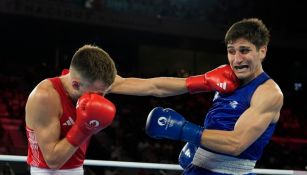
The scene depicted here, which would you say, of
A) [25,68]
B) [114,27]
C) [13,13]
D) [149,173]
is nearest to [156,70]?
[114,27]

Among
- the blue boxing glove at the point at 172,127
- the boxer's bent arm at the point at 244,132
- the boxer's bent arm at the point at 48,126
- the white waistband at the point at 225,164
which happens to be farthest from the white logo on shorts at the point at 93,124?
the white waistband at the point at 225,164

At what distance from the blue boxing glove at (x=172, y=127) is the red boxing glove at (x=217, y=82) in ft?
1.06

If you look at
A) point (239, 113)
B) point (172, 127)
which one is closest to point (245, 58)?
point (239, 113)

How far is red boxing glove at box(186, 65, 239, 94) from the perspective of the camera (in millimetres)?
2084

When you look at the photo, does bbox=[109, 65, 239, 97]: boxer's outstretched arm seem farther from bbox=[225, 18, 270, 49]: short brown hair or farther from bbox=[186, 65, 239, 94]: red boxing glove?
bbox=[225, 18, 270, 49]: short brown hair

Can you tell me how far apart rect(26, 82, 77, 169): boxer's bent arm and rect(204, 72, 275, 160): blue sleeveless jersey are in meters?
0.68

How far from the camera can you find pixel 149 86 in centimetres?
238

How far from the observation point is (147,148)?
7465 millimetres

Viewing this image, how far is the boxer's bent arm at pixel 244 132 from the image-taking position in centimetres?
181

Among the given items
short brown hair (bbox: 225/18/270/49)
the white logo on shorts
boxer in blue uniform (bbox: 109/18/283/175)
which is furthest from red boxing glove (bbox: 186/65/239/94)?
the white logo on shorts

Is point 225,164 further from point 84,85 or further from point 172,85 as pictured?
point 84,85

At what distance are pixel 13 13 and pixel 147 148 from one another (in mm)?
4263

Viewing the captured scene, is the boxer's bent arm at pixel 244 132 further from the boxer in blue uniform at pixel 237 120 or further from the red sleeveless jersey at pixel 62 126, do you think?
the red sleeveless jersey at pixel 62 126

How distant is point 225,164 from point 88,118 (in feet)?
2.18
